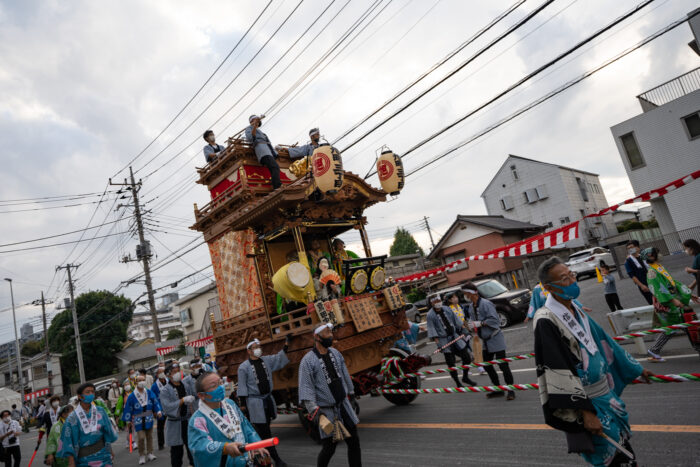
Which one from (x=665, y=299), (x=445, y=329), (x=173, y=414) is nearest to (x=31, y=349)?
(x=173, y=414)

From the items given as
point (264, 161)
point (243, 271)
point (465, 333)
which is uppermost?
point (264, 161)

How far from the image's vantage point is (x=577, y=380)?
2719 millimetres

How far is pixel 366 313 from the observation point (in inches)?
307

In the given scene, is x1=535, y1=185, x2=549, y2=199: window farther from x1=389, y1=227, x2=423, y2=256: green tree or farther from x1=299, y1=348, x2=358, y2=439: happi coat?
x1=299, y1=348, x2=358, y2=439: happi coat

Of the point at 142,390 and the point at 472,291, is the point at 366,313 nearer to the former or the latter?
the point at 472,291

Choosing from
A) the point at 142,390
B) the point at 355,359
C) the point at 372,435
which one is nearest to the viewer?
the point at 372,435

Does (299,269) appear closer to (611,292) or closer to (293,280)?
(293,280)

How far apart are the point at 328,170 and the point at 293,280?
8.19 feet

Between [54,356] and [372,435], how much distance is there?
173ft

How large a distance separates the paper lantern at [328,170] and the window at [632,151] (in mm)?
21363

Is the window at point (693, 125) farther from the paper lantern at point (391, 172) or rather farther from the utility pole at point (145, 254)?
the utility pole at point (145, 254)

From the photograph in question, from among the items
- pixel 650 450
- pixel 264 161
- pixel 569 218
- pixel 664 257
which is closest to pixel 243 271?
pixel 264 161

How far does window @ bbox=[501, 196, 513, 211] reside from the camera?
130ft

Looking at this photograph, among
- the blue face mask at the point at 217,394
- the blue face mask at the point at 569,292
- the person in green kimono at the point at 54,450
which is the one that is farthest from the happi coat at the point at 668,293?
the person in green kimono at the point at 54,450
